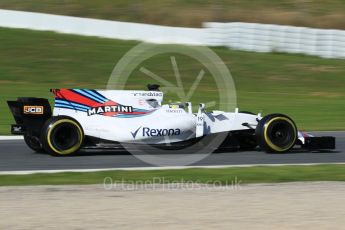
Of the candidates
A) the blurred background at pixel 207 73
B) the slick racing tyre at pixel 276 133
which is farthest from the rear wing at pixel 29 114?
the blurred background at pixel 207 73

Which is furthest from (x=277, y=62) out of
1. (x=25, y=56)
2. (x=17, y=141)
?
(x=17, y=141)

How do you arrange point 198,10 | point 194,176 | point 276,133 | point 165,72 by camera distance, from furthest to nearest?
point 198,10, point 165,72, point 276,133, point 194,176

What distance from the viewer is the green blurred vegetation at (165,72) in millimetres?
21688

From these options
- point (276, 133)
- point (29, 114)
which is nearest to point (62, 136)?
point (29, 114)

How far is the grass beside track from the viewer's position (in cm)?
885

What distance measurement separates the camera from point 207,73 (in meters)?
26.2

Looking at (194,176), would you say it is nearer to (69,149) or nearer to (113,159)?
(113,159)

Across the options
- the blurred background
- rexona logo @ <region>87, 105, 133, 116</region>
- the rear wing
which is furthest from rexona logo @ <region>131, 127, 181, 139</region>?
the blurred background

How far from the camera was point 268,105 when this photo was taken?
66.5 ft

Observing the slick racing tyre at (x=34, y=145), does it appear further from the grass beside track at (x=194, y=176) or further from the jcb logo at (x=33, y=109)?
the grass beside track at (x=194, y=176)

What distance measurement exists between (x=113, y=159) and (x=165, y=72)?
1461 cm

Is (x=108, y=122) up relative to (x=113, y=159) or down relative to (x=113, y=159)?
up

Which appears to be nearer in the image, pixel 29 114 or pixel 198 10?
pixel 29 114

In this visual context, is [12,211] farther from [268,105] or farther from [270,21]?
[270,21]
